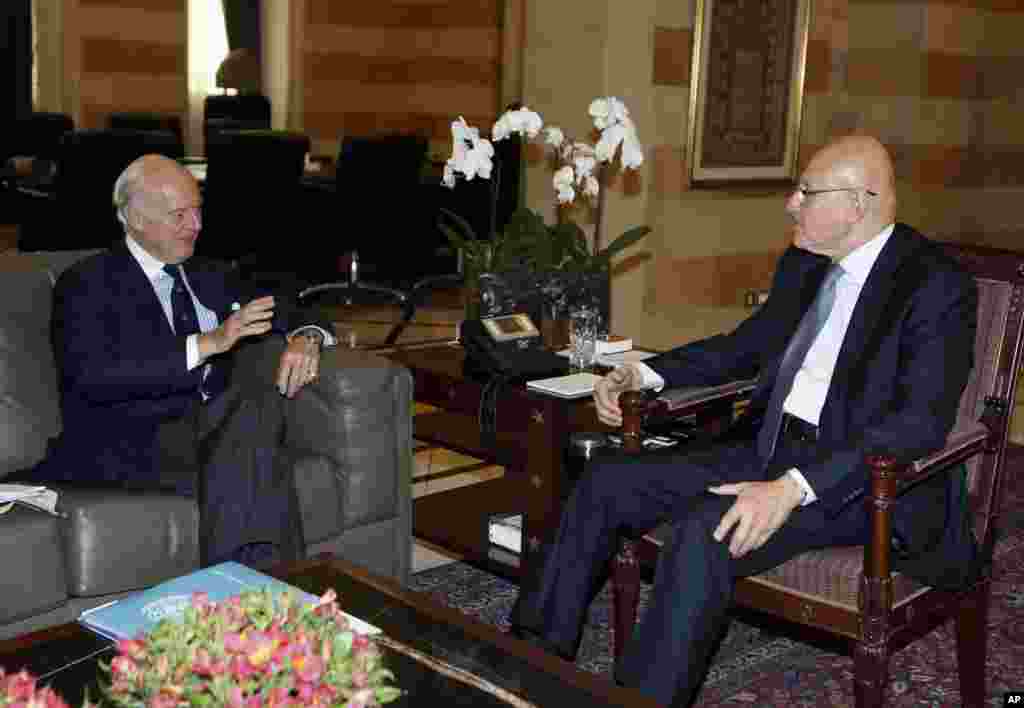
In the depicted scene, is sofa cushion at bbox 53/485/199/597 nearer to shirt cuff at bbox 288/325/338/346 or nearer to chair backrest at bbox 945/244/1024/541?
shirt cuff at bbox 288/325/338/346

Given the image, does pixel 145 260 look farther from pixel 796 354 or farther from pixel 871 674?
pixel 871 674

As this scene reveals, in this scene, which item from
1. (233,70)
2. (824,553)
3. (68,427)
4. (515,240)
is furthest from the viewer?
(233,70)

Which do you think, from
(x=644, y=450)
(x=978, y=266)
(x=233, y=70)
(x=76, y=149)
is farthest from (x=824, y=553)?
(x=233, y=70)

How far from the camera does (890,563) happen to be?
8.65 ft

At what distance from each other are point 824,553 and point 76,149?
509 cm

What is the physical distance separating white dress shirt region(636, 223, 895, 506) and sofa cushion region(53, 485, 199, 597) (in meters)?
1.47

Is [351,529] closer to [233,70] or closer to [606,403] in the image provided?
[606,403]

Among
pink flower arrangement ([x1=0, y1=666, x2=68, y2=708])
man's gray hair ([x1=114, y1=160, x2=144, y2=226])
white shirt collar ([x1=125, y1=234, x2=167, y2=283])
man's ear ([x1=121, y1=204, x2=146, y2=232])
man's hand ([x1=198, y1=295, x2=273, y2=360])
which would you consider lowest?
pink flower arrangement ([x1=0, y1=666, x2=68, y2=708])

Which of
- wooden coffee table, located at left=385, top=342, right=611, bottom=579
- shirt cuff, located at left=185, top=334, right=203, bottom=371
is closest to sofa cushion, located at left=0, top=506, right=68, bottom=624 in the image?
shirt cuff, located at left=185, top=334, right=203, bottom=371

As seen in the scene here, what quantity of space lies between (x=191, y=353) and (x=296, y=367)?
277 millimetres

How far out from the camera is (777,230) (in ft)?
21.9

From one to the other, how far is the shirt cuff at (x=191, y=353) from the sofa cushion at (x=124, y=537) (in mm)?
346

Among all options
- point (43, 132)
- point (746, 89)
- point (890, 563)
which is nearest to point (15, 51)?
point (43, 132)

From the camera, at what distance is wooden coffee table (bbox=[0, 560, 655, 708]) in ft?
6.69
